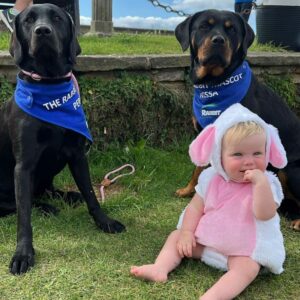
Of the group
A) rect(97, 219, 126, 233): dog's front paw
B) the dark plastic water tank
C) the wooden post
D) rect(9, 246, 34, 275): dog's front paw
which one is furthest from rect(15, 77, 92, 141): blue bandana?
the wooden post

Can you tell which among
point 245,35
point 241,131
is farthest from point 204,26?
point 241,131

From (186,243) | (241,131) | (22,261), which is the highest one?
(241,131)

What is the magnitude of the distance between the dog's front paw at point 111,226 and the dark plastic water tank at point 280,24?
155 inches

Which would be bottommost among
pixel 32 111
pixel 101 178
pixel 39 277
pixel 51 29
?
pixel 101 178

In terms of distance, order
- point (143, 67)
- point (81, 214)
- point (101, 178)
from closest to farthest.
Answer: point (81, 214)
point (101, 178)
point (143, 67)

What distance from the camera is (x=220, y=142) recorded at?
2.56 m

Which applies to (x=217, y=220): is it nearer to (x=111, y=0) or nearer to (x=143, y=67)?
(x=143, y=67)

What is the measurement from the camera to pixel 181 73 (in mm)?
4945

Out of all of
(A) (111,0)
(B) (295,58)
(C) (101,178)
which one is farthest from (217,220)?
(A) (111,0)

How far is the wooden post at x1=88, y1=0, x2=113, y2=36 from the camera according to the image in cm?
767

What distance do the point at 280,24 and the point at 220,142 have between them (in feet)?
13.5

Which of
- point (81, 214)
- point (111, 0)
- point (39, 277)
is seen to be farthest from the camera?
point (111, 0)

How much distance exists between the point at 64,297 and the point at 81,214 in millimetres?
1080

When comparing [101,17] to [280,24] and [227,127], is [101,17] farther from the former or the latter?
[227,127]
